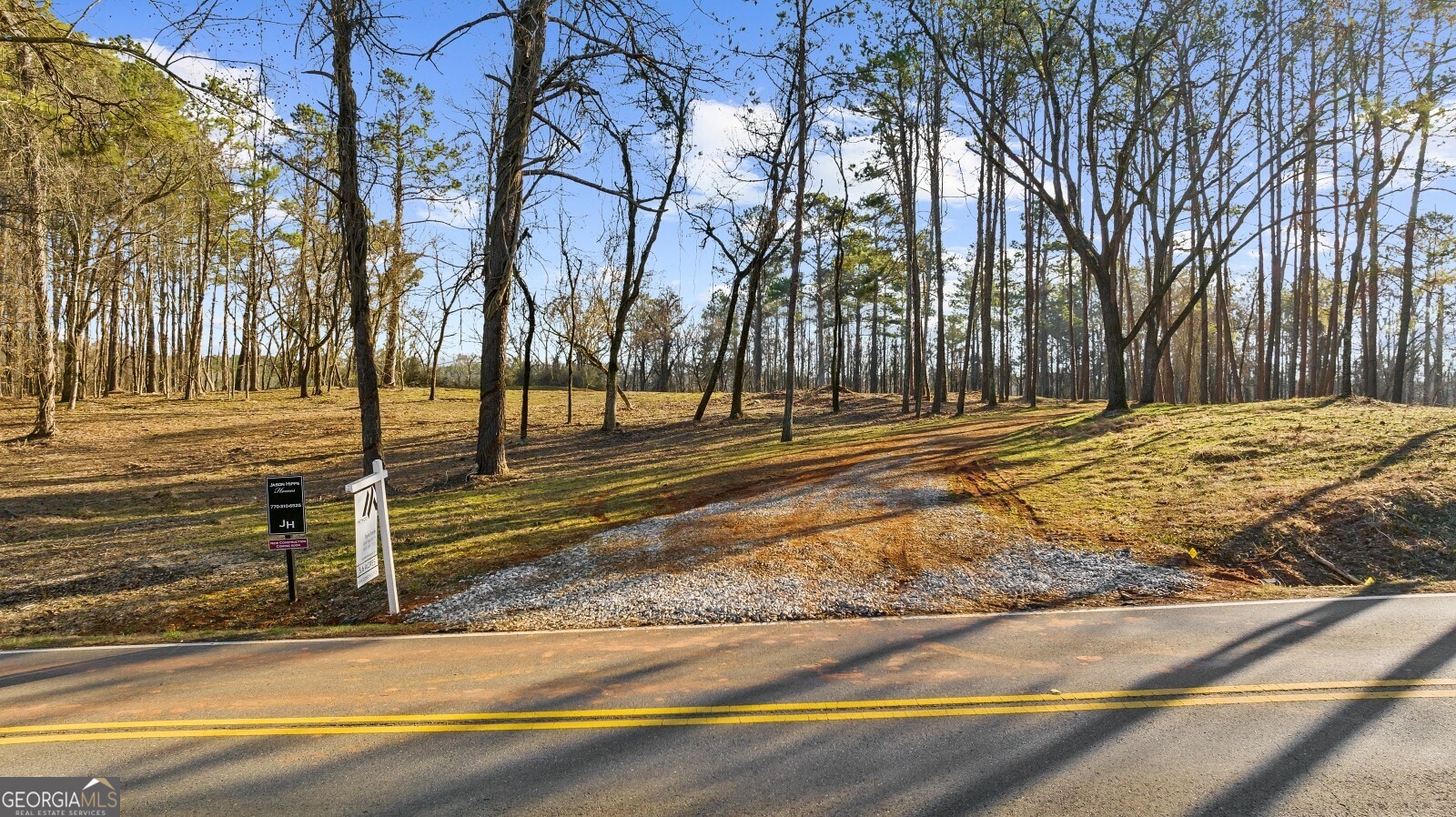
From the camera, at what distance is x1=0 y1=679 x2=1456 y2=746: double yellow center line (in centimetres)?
435

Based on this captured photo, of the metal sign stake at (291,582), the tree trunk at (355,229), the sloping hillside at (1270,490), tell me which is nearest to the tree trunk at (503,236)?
the tree trunk at (355,229)

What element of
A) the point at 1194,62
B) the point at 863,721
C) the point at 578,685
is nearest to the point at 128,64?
the point at 578,685

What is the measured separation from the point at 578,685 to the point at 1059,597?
196 inches

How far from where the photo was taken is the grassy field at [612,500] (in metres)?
8.11

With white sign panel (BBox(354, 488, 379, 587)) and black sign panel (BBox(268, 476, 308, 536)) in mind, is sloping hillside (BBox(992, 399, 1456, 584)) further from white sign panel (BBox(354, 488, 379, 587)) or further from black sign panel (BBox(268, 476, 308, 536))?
black sign panel (BBox(268, 476, 308, 536))

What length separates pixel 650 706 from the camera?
4.59m

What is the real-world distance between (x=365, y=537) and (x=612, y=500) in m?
6.11

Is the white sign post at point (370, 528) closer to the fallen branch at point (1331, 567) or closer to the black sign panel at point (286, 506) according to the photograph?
the black sign panel at point (286, 506)

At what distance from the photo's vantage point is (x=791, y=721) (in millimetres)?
4340

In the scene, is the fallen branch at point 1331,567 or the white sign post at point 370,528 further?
the fallen branch at point 1331,567

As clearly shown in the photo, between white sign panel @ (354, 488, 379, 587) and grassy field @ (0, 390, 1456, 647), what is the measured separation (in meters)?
0.66

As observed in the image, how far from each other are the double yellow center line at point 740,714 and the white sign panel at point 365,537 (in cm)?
241

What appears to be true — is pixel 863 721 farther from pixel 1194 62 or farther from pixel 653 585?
pixel 1194 62

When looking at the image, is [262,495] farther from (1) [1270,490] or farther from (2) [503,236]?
(1) [1270,490]
